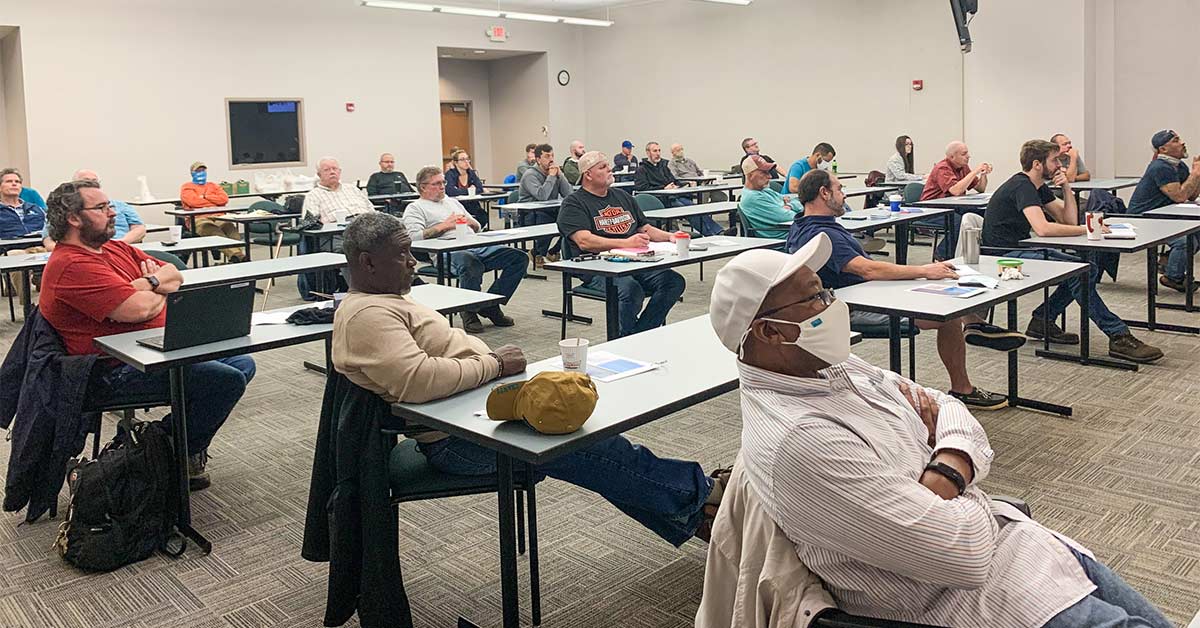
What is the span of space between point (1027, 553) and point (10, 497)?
323 centimetres

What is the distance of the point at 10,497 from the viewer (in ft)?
11.0

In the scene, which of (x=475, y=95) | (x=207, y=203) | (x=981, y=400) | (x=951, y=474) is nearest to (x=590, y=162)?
(x=981, y=400)

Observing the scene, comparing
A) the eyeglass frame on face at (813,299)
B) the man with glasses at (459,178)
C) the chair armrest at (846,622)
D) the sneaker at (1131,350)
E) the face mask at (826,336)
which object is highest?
the man with glasses at (459,178)

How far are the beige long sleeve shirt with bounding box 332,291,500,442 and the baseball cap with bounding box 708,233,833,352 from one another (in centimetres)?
Answer: 88

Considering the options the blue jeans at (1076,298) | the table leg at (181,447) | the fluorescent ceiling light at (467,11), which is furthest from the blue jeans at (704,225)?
the table leg at (181,447)

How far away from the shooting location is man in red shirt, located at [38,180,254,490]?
3379 mm

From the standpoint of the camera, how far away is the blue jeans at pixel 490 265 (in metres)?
6.58

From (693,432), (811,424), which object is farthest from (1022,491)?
(811,424)

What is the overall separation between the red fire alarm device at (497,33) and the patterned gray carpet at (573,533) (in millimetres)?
11917

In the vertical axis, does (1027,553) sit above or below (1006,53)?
below

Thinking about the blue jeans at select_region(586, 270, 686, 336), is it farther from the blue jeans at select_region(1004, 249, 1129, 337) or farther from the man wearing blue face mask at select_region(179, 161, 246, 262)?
the man wearing blue face mask at select_region(179, 161, 246, 262)

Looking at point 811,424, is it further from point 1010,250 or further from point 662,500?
point 1010,250

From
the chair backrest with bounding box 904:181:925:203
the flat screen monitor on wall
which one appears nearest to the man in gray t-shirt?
the chair backrest with bounding box 904:181:925:203

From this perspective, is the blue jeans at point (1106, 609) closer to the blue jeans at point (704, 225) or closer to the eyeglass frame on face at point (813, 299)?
the eyeglass frame on face at point (813, 299)
